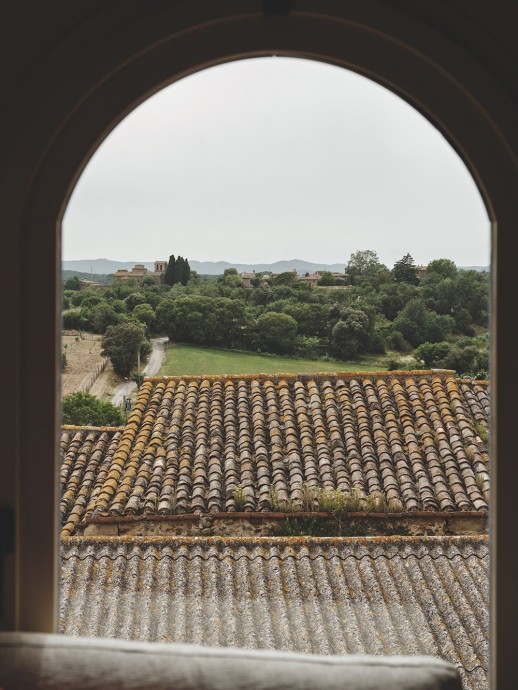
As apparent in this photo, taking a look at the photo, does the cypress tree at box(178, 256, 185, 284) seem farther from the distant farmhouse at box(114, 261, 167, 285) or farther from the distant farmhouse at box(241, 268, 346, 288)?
the distant farmhouse at box(241, 268, 346, 288)

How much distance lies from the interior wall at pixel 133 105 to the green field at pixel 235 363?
26.5 ft

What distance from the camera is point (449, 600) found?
3645mm

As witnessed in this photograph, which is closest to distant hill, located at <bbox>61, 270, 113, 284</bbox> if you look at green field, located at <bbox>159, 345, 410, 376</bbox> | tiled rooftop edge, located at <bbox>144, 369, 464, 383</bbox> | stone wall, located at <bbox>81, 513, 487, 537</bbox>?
green field, located at <bbox>159, 345, 410, 376</bbox>

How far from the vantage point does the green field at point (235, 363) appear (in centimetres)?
930

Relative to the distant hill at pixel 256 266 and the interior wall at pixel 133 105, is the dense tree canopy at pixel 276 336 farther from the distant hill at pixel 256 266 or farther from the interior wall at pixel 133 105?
the interior wall at pixel 133 105

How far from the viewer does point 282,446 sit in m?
5.34

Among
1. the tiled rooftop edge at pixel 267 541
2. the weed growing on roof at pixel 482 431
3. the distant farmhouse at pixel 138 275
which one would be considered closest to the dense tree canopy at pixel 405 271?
the distant farmhouse at pixel 138 275

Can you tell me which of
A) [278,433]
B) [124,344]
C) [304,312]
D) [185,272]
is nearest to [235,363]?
[124,344]

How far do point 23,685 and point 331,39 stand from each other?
0.95 metres

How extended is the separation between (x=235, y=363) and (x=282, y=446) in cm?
443

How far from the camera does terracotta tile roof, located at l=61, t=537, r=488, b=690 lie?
3.31 metres

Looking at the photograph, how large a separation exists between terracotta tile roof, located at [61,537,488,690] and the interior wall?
2.56m

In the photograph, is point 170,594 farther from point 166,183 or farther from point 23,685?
point 166,183

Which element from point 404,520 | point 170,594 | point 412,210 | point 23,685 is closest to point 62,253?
point 23,685
